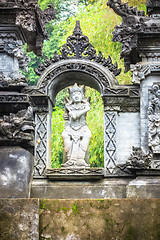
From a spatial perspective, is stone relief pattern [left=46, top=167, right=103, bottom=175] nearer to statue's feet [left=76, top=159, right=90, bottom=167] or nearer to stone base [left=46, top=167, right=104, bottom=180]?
stone base [left=46, top=167, right=104, bottom=180]

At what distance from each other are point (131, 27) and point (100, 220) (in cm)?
678

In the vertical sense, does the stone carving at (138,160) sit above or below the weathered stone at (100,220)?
above

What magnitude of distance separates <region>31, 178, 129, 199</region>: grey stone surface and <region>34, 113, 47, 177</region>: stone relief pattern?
0.38 meters

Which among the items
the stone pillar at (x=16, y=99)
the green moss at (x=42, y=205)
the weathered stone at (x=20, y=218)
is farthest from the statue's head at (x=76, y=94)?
the weathered stone at (x=20, y=218)

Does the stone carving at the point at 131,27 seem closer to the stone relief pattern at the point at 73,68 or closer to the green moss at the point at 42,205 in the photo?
the stone relief pattern at the point at 73,68

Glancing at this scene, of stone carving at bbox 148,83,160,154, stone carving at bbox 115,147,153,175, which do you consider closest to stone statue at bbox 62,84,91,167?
stone carving at bbox 115,147,153,175

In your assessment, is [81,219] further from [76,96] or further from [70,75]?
[70,75]

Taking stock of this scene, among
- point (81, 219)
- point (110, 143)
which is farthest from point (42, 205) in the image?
point (110, 143)

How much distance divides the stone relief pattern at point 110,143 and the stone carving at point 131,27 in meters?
1.83

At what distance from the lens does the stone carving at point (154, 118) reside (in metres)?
13.4

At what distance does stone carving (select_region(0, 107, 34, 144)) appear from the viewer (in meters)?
12.6

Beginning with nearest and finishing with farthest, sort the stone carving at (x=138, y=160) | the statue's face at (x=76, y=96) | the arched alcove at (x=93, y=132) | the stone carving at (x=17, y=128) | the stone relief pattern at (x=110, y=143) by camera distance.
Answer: the stone carving at (x=17, y=128)
the stone carving at (x=138, y=160)
the stone relief pattern at (x=110, y=143)
the statue's face at (x=76, y=96)
the arched alcove at (x=93, y=132)

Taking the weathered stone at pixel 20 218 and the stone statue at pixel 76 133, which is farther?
the stone statue at pixel 76 133

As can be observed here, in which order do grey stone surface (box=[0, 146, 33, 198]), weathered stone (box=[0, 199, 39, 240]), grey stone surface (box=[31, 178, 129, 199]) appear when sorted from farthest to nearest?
grey stone surface (box=[31, 178, 129, 199]) → grey stone surface (box=[0, 146, 33, 198]) → weathered stone (box=[0, 199, 39, 240])
